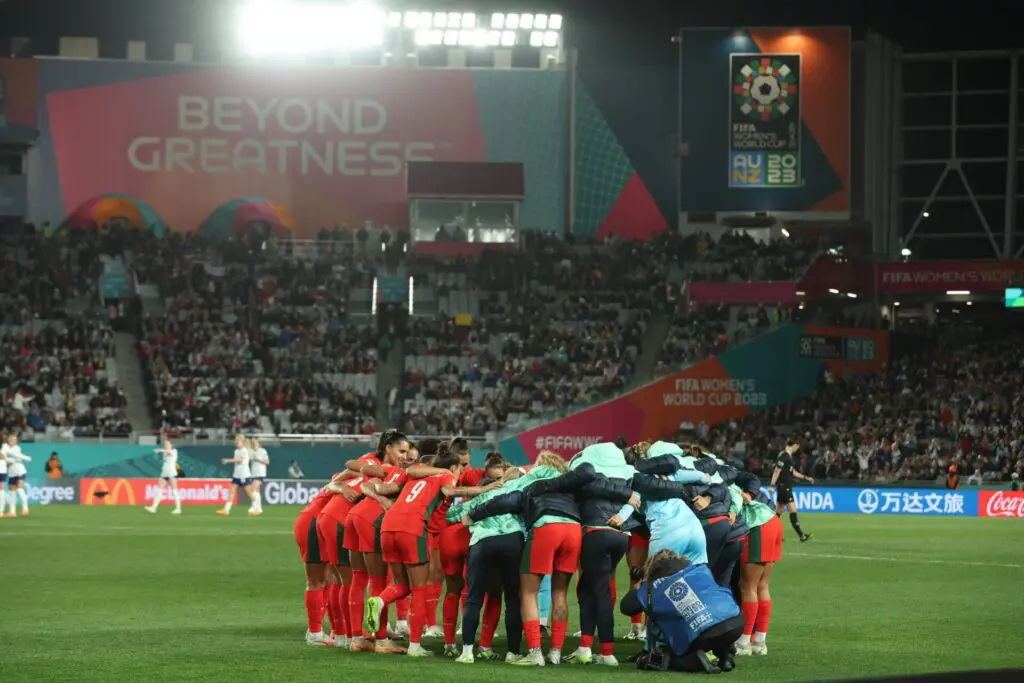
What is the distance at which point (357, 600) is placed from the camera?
655 inches

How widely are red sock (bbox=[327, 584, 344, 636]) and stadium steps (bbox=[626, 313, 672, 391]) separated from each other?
40.3 m

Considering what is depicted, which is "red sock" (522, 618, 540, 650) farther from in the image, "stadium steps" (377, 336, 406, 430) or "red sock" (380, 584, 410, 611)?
"stadium steps" (377, 336, 406, 430)

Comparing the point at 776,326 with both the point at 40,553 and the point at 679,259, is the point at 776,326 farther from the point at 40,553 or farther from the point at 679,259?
the point at 40,553

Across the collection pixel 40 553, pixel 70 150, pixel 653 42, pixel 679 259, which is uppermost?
pixel 653 42

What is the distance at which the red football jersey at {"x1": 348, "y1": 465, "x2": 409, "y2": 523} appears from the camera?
1628cm

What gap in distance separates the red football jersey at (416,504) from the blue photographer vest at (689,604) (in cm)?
247

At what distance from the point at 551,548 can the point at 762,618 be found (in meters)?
2.81

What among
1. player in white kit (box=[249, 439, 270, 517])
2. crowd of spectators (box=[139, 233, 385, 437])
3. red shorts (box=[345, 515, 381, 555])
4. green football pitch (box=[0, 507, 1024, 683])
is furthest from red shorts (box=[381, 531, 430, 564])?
crowd of spectators (box=[139, 233, 385, 437])

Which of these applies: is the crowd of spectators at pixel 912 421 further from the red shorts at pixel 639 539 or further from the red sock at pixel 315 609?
the red sock at pixel 315 609

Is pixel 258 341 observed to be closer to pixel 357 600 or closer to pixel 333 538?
pixel 333 538

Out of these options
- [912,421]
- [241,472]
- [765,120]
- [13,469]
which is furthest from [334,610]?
[765,120]

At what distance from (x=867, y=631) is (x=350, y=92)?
54.1 meters

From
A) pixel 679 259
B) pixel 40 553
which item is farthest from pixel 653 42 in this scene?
pixel 40 553

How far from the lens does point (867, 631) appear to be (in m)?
19.3
